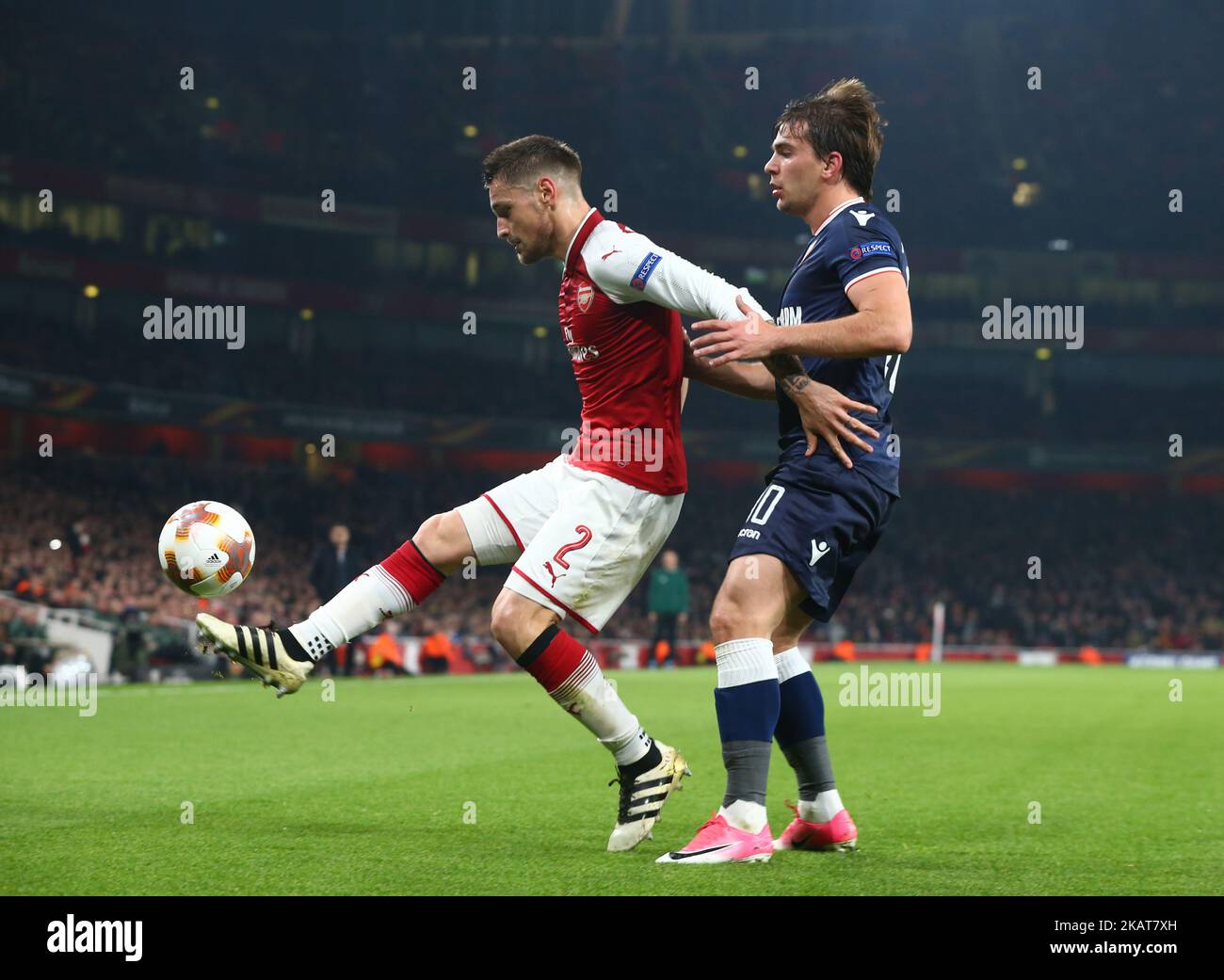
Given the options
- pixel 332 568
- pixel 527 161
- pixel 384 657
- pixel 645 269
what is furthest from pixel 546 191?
pixel 384 657

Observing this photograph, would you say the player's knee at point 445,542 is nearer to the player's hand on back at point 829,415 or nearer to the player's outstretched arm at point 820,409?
the player's outstretched arm at point 820,409

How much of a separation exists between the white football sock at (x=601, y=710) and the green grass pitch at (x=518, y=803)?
0.33 metres

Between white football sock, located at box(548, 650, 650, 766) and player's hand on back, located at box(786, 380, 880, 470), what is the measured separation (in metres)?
1.08

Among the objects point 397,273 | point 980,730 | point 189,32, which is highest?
point 189,32

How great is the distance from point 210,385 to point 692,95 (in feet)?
54.0

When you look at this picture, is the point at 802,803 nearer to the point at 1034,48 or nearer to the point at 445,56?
the point at 445,56

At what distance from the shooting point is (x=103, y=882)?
12.4 ft

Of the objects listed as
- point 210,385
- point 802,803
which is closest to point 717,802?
point 802,803

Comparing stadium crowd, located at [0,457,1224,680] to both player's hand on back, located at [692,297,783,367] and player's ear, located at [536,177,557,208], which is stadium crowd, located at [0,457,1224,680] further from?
player's hand on back, located at [692,297,783,367]

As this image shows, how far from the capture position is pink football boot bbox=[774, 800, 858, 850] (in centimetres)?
479

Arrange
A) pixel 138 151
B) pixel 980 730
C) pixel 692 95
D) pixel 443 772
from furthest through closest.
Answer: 1. pixel 692 95
2. pixel 138 151
3. pixel 980 730
4. pixel 443 772

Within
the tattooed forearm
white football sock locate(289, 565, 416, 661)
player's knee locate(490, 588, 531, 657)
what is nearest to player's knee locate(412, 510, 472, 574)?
white football sock locate(289, 565, 416, 661)

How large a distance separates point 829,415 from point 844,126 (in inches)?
40.9

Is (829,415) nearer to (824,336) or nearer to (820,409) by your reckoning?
(820,409)
